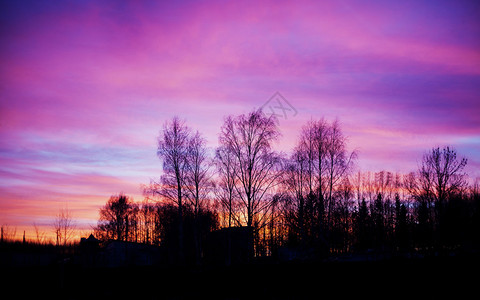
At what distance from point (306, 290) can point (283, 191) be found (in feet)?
64.7

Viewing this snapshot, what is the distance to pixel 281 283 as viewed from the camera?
48.3 feet

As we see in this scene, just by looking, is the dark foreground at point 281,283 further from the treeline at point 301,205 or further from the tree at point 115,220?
the tree at point 115,220

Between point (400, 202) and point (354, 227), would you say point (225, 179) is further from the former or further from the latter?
point (400, 202)

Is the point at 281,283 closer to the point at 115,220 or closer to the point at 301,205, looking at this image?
the point at 301,205

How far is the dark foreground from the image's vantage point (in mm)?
13148

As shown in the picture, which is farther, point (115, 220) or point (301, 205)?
point (115, 220)

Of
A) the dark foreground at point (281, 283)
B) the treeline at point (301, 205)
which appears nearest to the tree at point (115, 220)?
the treeline at point (301, 205)

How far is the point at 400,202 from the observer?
2830 inches

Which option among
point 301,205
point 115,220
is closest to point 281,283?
point 301,205

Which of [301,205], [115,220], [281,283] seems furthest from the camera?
[115,220]

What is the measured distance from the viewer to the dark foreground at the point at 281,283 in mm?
13148

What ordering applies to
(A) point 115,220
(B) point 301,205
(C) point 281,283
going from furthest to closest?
(A) point 115,220, (B) point 301,205, (C) point 281,283

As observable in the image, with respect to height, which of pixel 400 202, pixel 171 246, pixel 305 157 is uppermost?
pixel 305 157

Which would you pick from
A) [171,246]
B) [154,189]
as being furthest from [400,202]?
[154,189]
